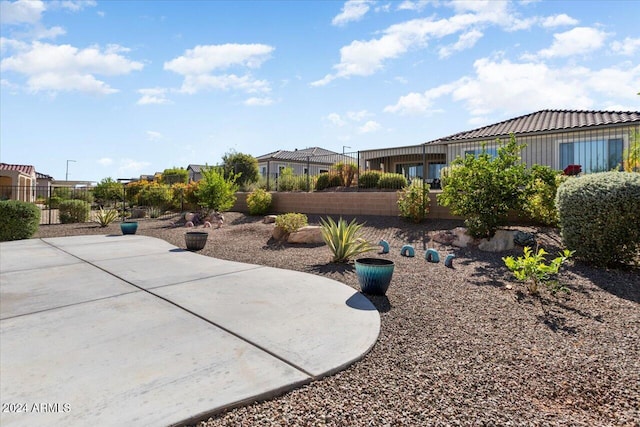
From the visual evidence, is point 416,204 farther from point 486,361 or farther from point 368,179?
point 486,361

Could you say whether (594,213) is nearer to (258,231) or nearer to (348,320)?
(348,320)

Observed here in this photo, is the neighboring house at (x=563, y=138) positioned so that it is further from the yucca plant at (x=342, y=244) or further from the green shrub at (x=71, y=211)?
the green shrub at (x=71, y=211)

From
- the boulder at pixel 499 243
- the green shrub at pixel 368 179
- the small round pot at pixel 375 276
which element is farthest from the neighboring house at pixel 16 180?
the boulder at pixel 499 243

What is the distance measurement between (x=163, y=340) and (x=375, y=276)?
248cm

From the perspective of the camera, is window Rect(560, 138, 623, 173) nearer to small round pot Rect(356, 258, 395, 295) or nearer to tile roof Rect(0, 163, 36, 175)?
small round pot Rect(356, 258, 395, 295)

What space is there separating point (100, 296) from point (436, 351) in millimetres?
4166

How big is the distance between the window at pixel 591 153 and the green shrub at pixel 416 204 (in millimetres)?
7302

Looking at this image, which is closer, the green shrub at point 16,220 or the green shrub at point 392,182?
the green shrub at point 16,220

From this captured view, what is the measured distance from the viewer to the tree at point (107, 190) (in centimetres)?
2569

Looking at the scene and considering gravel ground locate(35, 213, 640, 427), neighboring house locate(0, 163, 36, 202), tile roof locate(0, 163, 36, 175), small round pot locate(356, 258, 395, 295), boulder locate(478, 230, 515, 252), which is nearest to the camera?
gravel ground locate(35, 213, 640, 427)

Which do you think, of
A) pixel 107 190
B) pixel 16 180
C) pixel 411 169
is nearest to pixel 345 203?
pixel 411 169

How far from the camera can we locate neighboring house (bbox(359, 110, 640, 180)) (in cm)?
1331

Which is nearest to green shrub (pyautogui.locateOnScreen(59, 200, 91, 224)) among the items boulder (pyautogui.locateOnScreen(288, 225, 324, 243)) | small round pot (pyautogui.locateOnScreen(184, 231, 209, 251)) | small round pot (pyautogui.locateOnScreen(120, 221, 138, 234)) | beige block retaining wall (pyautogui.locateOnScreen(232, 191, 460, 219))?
small round pot (pyautogui.locateOnScreen(120, 221, 138, 234))

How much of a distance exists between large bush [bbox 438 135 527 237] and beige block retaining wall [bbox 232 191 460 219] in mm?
2513
